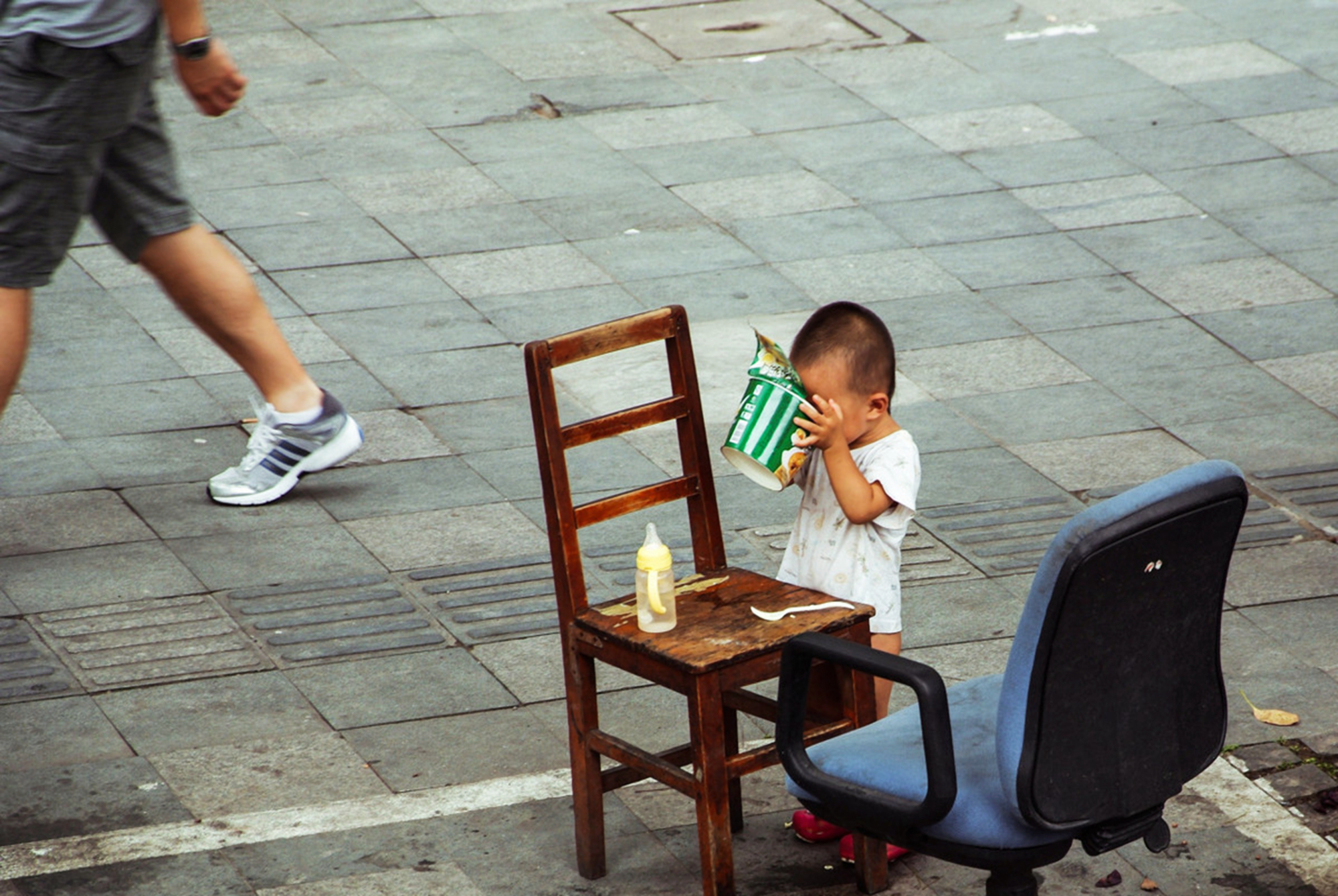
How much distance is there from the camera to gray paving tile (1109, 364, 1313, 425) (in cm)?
663

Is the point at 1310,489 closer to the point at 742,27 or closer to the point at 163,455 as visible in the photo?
the point at 163,455

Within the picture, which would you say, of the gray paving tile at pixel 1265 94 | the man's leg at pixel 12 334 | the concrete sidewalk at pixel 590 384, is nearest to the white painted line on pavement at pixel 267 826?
the concrete sidewalk at pixel 590 384

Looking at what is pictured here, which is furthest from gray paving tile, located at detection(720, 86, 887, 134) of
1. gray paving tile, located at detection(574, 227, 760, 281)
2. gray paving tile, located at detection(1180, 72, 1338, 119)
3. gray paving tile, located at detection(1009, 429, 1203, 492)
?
gray paving tile, located at detection(1009, 429, 1203, 492)

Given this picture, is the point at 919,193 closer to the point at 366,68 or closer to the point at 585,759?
the point at 366,68

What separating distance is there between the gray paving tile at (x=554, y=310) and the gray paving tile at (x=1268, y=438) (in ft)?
6.98

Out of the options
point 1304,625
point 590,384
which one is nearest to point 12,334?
point 590,384

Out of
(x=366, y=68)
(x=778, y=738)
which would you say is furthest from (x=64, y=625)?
(x=366, y=68)

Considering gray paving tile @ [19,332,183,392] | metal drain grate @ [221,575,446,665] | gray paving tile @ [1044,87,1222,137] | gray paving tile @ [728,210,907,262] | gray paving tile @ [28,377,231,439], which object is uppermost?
gray paving tile @ [1044,87,1222,137]

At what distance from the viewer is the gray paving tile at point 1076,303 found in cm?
738

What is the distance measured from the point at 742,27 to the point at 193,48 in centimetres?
608

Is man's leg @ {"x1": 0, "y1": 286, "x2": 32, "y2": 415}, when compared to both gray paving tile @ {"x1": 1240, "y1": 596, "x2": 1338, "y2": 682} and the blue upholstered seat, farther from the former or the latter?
gray paving tile @ {"x1": 1240, "y1": 596, "x2": 1338, "y2": 682}

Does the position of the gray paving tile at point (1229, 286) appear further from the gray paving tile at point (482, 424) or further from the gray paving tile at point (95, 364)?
the gray paving tile at point (95, 364)

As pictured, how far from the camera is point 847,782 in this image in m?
3.43

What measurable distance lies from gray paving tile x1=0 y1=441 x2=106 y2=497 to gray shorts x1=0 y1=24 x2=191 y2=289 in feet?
3.17
